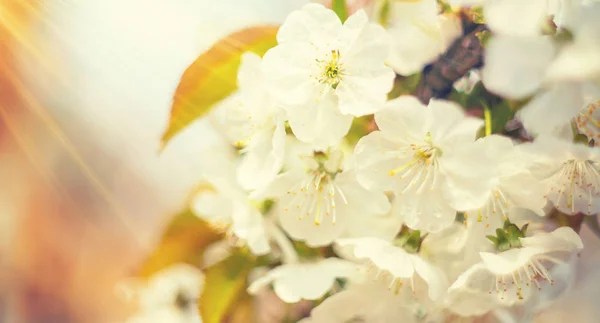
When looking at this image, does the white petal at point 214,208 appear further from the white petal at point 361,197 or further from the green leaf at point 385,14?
the green leaf at point 385,14

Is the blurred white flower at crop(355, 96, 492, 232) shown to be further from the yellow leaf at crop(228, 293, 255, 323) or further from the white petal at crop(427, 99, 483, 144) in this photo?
the yellow leaf at crop(228, 293, 255, 323)

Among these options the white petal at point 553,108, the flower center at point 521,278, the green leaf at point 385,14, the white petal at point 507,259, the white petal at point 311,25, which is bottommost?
the flower center at point 521,278

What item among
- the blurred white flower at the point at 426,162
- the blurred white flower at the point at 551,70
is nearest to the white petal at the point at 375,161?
the blurred white flower at the point at 426,162

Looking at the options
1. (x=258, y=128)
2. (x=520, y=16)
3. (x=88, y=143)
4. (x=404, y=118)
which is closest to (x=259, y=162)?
(x=258, y=128)

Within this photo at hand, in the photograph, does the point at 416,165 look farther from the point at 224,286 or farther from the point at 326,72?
the point at 224,286

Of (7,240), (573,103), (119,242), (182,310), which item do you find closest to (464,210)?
(573,103)

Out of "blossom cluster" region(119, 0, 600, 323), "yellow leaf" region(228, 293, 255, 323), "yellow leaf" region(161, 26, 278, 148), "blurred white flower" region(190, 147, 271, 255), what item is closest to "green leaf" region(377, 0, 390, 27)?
"blossom cluster" region(119, 0, 600, 323)
